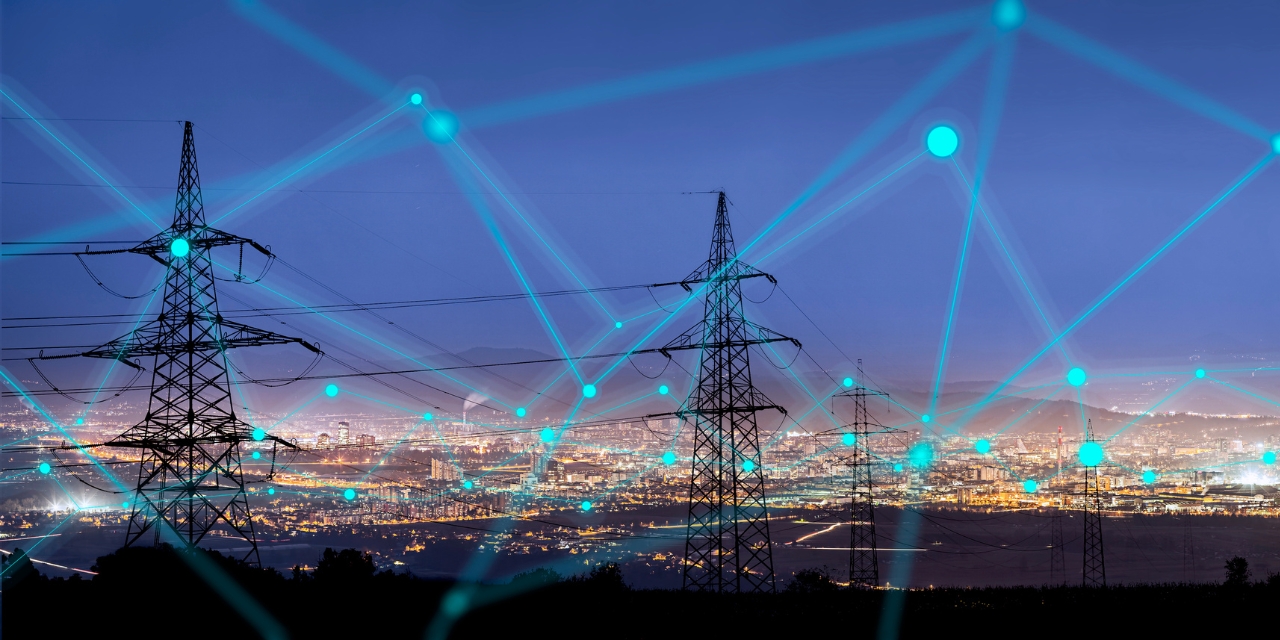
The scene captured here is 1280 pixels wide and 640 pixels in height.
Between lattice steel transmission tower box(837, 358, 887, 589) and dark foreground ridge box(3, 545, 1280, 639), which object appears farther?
lattice steel transmission tower box(837, 358, 887, 589)

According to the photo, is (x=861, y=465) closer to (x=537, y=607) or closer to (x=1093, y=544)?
(x=1093, y=544)

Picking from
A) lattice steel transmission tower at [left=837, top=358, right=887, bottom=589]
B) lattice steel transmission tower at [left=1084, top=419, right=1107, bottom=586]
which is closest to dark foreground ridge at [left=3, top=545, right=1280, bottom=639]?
lattice steel transmission tower at [left=1084, top=419, right=1107, bottom=586]

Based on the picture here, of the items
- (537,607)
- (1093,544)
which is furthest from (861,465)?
(537,607)

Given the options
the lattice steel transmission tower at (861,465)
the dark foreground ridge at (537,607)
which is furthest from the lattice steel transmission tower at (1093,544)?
the lattice steel transmission tower at (861,465)

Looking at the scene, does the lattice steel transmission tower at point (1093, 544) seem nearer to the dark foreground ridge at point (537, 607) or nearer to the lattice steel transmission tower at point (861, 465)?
the dark foreground ridge at point (537, 607)

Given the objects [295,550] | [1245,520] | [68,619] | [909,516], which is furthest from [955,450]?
[68,619]

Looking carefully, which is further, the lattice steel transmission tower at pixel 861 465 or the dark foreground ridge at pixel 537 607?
the lattice steel transmission tower at pixel 861 465

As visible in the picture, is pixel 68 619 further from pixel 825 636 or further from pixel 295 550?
pixel 295 550

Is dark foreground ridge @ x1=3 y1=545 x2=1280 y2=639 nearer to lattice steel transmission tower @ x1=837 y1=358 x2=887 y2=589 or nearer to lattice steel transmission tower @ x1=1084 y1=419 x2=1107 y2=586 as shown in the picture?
lattice steel transmission tower @ x1=1084 y1=419 x2=1107 y2=586
